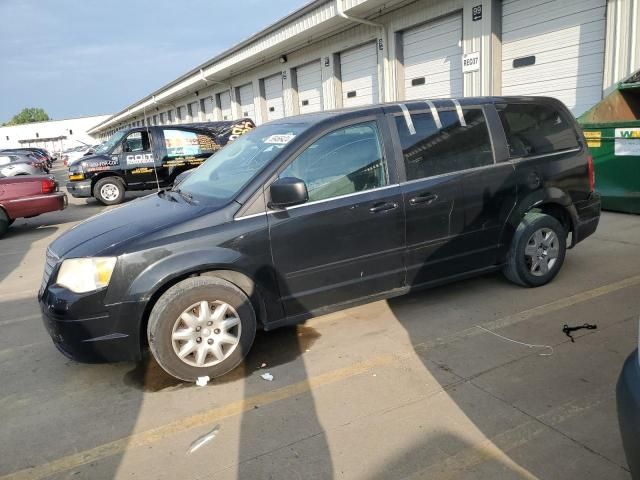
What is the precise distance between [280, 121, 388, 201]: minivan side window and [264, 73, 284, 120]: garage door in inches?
622

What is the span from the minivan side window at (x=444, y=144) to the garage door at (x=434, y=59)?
7.59 meters

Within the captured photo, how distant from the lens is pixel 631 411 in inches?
70.2

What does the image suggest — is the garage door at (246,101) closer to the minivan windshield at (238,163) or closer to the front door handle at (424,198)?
the minivan windshield at (238,163)

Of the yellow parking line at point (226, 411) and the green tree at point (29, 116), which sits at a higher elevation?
Result: the green tree at point (29, 116)

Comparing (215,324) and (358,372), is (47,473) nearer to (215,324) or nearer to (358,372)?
(215,324)

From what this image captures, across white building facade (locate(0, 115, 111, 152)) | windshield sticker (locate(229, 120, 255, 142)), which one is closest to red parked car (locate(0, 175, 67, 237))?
windshield sticker (locate(229, 120, 255, 142))

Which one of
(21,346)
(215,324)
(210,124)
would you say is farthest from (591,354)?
(210,124)

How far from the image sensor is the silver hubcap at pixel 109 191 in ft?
41.7

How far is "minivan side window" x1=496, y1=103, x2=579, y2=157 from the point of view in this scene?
455 cm

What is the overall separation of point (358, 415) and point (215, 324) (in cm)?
113

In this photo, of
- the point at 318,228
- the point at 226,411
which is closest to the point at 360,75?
the point at 318,228

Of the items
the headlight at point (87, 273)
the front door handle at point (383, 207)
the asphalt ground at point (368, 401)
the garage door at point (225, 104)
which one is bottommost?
the asphalt ground at point (368, 401)

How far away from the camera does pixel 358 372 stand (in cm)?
345

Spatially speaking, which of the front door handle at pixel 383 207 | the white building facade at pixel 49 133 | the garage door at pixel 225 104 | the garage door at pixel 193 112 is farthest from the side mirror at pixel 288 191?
the white building facade at pixel 49 133
